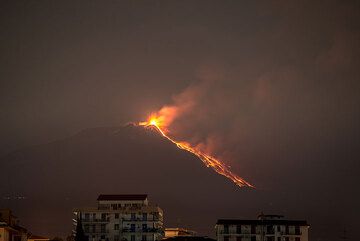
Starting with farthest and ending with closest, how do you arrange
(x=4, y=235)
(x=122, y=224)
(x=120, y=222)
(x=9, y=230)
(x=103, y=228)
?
(x=120, y=222) < (x=122, y=224) < (x=103, y=228) < (x=9, y=230) < (x=4, y=235)

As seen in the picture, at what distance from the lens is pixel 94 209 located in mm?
151625

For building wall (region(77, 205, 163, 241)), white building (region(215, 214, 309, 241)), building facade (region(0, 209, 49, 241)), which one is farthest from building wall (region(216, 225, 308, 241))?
building facade (region(0, 209, 49, 241))

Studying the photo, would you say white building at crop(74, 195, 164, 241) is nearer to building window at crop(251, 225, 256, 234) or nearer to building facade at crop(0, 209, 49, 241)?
building facade at crop(0, 209, 49, 241)

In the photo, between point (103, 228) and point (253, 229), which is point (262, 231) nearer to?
point (253, 229)

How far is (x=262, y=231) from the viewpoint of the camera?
148 metres

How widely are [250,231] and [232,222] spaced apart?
137 inches

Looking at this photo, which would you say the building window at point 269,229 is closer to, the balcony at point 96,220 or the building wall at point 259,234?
the building wall at point 259,234

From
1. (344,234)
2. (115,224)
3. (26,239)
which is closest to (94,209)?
(115,224)

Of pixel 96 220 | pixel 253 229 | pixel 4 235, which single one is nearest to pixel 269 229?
pixel 253 229

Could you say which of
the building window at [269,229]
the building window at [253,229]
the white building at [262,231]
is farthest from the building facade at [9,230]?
the building window at [269,229]

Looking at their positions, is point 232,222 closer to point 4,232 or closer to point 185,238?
point 185,238

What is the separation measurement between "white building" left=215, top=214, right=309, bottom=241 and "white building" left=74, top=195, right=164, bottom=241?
11742 mm

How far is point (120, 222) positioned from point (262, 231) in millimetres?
24238

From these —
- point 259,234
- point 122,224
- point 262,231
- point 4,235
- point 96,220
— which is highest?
point 96,220
